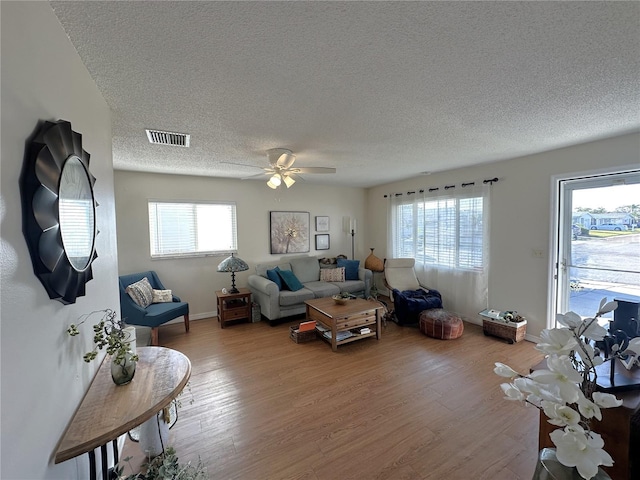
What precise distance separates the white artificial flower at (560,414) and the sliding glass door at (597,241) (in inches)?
122

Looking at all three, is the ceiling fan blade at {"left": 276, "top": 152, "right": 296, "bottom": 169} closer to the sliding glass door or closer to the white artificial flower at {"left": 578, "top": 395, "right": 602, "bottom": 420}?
the white artificial flower at {"left": 578, "top": 395, "right": 602, "bottom": 420}

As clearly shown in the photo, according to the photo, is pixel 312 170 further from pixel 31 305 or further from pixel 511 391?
pixel 511 391

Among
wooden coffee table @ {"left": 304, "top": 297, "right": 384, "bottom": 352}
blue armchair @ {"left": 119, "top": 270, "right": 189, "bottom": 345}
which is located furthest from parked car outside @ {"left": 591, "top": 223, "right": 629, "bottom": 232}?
blue armchair @ {"left": 119, "top": 270, "right": 189, "bottom": 345}

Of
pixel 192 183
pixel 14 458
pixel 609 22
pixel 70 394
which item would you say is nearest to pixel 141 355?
pixel 70 394

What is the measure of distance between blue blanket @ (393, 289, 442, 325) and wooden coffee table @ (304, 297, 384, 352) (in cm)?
57

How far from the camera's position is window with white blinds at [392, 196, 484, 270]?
Result: 3951 mm

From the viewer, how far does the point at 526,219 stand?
3.39 meters

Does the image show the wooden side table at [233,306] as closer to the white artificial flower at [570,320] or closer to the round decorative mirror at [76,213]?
the round decorative mirror at [76,213]

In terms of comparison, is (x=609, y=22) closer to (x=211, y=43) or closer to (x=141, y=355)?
(x=211, y=43)

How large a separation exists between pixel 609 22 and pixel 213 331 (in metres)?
4.54

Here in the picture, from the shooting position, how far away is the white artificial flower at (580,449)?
592mm

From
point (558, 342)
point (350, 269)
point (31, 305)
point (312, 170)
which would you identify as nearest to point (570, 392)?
point (558, 342)

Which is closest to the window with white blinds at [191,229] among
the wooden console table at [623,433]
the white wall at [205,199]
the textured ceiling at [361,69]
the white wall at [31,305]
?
the white wall at [205,199]

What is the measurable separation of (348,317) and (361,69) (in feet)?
8.72
